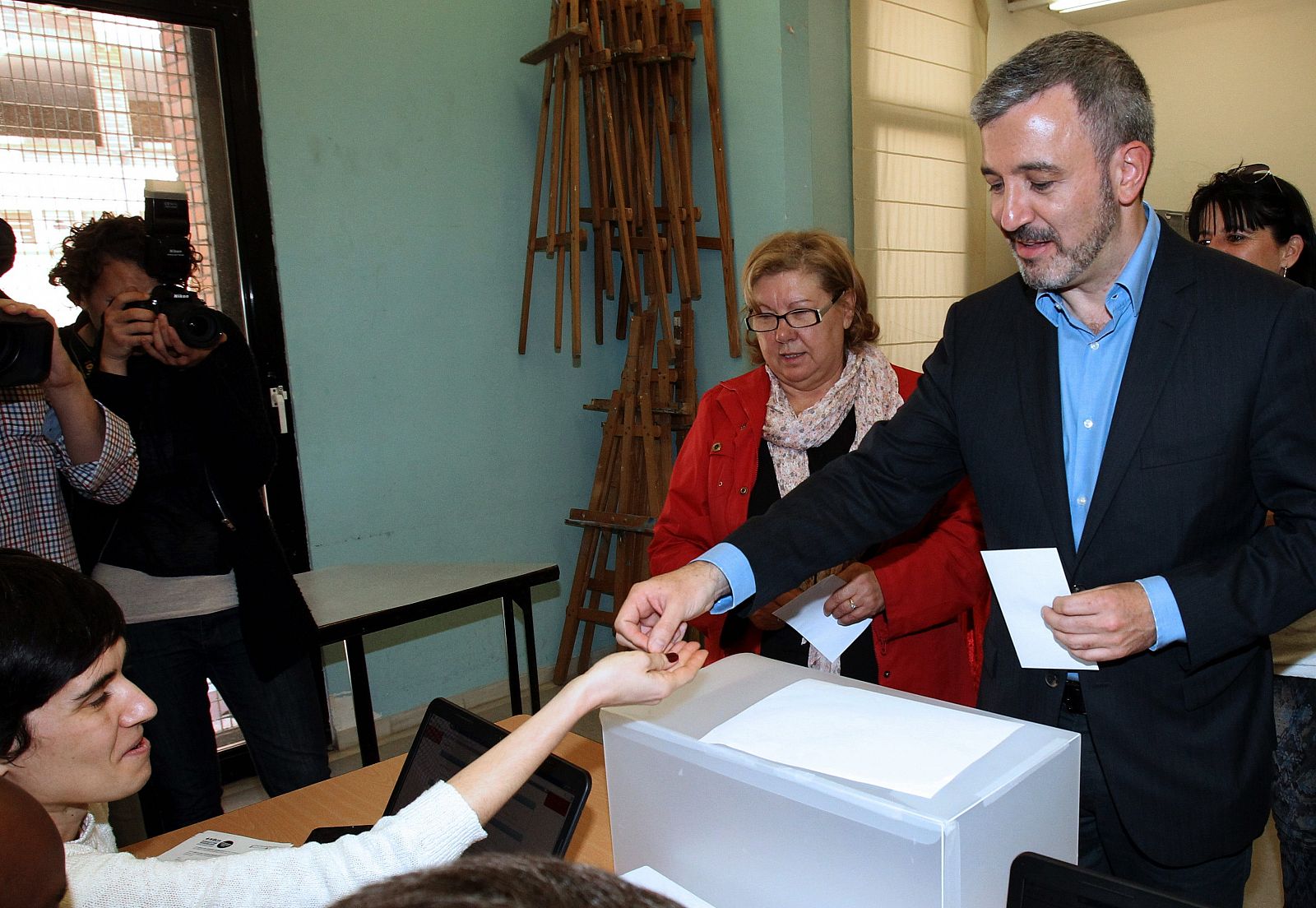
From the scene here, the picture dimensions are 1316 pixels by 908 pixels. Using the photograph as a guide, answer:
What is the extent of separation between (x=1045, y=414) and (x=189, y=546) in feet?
5.94

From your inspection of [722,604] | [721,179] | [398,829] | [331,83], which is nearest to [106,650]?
[398,829]

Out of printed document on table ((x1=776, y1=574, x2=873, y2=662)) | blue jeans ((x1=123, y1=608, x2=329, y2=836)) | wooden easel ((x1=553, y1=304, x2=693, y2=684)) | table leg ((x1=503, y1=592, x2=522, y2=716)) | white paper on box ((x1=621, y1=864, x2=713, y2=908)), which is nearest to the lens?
white paper on box ((x1=621, y1=864, x2=713, y2=908))

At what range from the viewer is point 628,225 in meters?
4.23

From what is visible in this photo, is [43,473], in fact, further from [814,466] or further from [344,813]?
[814,466]

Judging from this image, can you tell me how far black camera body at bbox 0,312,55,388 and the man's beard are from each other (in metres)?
1.70

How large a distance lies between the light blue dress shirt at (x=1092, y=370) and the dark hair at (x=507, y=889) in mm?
1138

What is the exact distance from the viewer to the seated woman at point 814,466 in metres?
2.10

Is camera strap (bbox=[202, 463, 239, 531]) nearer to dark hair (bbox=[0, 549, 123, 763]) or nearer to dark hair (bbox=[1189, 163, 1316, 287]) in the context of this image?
dark hair (bbox=[0, 549, 123, 763])

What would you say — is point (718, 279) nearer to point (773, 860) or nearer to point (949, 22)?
point (949, 22)

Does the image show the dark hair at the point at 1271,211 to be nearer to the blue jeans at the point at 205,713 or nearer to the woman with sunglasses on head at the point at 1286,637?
the woman with sunglasses on head at the point at 1286,637

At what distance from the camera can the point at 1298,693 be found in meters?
2.15

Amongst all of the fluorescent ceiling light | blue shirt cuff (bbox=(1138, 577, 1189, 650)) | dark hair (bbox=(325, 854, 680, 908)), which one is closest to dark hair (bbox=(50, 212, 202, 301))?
blue shirt cuff (bbox=(1138, 577, 1189, 650))

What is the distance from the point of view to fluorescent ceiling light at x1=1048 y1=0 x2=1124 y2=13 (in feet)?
19.9

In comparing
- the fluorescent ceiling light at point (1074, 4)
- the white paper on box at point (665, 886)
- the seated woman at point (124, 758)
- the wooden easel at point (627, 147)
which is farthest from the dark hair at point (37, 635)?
the fluorescent ceiling light at point (1074, 4)
